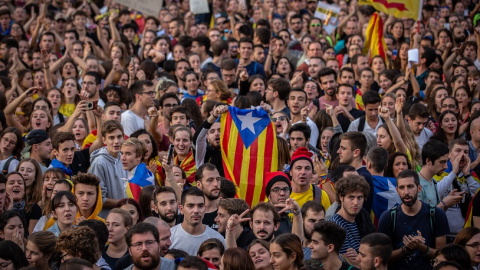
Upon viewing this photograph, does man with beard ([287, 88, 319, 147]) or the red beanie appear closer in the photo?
the red beanie

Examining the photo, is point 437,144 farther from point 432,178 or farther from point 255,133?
point 255,133

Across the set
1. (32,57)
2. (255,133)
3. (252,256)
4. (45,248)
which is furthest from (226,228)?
(32,57)

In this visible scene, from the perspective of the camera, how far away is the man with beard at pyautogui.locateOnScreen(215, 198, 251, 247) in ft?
26.6

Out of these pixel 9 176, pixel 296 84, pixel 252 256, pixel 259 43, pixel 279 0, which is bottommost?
pixel 252 256

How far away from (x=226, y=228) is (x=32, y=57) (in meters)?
8.74

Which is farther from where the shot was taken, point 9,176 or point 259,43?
point 259,43

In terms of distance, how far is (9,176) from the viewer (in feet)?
30.8

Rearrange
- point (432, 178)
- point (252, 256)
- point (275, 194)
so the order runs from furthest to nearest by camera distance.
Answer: point (432, 178) < point (275, 194) < point (252, 256)

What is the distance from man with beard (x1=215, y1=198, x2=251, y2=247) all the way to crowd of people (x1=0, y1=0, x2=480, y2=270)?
0.5 inches

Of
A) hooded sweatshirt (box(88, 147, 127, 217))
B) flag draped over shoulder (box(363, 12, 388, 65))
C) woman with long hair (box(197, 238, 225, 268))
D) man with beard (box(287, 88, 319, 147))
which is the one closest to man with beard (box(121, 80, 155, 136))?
hooded sweatshirt (box(88, 147, 127, 217))

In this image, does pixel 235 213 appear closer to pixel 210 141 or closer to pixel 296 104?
pixel 210 141

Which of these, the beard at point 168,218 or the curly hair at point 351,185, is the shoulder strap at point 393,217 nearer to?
the curly hair at point 351,185

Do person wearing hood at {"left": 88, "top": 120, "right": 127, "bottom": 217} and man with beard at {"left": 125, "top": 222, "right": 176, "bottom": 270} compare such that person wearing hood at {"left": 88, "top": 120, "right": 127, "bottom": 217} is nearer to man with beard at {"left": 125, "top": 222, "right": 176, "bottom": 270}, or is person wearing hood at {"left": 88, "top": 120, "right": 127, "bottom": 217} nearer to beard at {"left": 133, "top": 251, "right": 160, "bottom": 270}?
man with beard at {"left": 125, "top": 222, "right": 176, "bottom": 270}

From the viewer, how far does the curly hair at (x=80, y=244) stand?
7145 millimetres
